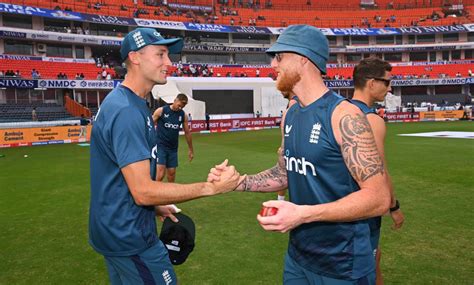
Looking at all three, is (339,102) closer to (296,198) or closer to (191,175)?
(296,198)

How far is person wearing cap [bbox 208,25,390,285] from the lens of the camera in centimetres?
231

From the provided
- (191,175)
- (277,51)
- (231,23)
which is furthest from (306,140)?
(231,23)

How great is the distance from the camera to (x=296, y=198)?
2.74 metres

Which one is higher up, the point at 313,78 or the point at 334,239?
the point at 313,78

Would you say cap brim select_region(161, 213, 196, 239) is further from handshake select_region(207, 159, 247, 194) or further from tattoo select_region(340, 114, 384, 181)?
tattoo select_region(340, 114, 384, 181)

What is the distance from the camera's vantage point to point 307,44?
2.48m

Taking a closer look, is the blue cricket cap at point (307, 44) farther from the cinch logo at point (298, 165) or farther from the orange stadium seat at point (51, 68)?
the orange stadium seat at point (51, 68)

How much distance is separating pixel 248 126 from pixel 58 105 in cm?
2016

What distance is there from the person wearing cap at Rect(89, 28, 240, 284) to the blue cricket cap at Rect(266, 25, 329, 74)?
93cm

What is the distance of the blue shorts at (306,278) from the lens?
2508 millimetres

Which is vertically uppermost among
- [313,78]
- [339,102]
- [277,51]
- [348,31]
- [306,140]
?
[348,31]

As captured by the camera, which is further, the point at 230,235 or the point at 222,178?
the point at 230,235

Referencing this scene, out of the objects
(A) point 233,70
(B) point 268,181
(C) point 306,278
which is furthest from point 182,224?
(A) point 233,70

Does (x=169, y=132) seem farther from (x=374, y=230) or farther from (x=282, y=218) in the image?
(x=282, y=218)
